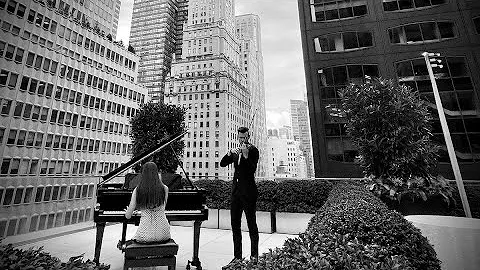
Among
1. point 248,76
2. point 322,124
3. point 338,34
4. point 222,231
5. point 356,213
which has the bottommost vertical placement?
point 222,231

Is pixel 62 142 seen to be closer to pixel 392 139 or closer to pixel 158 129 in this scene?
pixel 158 129

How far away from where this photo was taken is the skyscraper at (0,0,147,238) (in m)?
35.0

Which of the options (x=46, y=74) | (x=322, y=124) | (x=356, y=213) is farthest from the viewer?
(x=46, y=74)

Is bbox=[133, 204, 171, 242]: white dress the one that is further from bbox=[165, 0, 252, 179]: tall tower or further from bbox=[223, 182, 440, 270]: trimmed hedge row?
bbox=[165, 0, 252, 179]: tall tower

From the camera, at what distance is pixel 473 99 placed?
2231 cm

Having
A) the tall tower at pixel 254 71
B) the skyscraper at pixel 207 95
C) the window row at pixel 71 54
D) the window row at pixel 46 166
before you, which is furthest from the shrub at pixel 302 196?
the tall tower at pixel 254 71

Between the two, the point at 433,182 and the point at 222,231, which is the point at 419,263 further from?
the point at 433,182

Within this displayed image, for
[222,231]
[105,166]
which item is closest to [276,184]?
[222,231]

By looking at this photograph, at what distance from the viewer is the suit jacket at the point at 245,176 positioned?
4098 mm

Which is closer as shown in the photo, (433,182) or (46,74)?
(433,182)

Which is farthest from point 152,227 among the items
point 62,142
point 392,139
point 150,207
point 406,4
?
point 62,142

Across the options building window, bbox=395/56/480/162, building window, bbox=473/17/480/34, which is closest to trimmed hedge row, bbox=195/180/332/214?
building window, bbox=395/56/480/162

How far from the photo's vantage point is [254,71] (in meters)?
134

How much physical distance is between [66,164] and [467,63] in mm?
58382
